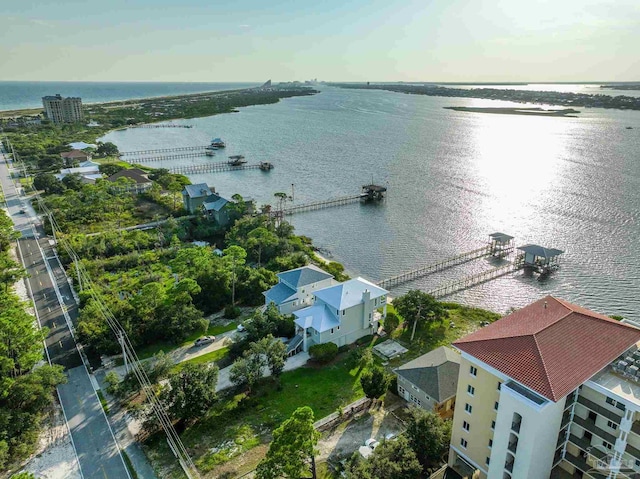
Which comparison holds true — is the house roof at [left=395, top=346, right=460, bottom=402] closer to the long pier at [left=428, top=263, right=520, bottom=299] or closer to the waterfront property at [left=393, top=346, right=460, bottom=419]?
the waterfront property at [left=393, top=346, right=460, bottom=419]

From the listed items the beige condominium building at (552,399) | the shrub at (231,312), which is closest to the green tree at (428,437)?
the beige condominium building at (552,399)

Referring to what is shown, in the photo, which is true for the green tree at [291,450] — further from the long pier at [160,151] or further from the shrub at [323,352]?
the long pier at [160,151]

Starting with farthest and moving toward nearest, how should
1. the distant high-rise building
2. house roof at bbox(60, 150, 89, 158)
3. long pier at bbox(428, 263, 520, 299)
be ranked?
the distant high-rise building
house roof at bbox(60, 150, 89, 158)
long pier at bbox(428, 263, 520, 299)

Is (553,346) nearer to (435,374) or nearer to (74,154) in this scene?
(435,374)

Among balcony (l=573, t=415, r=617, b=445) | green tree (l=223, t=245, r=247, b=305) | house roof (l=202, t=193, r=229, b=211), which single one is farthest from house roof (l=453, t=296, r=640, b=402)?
house roof (l=202, t=193, r=229, b=211)

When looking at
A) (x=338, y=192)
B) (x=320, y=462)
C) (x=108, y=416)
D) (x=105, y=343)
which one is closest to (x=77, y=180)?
(x=338, y=192)

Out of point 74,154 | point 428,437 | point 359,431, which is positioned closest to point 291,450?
point 359,431
